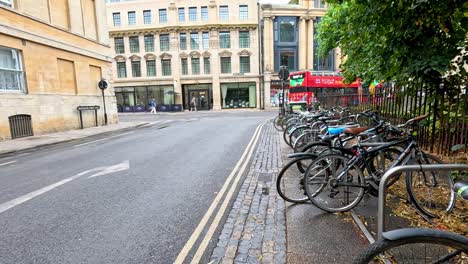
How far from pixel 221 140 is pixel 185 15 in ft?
99.7

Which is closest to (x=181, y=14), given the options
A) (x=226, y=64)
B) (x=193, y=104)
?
(x=226, y=64)

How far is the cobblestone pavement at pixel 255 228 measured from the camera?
2844mm

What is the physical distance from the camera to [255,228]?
3432mm

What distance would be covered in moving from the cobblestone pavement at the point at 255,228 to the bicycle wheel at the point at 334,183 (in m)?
0.58

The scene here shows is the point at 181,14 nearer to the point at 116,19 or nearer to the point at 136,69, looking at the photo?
the point at 116,19

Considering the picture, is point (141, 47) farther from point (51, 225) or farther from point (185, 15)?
point (51, 225)

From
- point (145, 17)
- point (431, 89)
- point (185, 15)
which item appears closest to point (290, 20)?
point (185, 15)

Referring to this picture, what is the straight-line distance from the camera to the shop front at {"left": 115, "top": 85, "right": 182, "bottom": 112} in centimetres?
3688

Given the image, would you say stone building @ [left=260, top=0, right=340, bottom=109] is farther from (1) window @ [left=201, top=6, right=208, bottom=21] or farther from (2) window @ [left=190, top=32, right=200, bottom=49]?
(2) window @ [left=190, top=32, right=200, bottom=49]

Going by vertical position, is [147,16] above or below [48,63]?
above

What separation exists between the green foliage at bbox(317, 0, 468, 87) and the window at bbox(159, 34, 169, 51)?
33823 mm

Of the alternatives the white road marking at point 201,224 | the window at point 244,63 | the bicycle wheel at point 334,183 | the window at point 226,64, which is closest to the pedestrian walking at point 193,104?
the window at point 226,64

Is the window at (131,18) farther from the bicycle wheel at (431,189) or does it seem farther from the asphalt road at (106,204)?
the bicycle wheel at (431,189)

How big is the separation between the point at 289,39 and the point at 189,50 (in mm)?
13406
